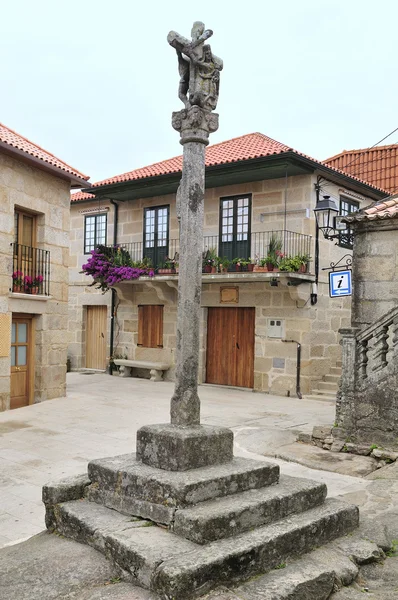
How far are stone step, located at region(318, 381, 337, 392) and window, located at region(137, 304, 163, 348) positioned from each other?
505 centimetres

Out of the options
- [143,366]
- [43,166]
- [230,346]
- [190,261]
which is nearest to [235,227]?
[230,346]

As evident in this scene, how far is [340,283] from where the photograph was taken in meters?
11.1

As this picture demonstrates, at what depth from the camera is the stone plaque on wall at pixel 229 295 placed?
14.7 metres

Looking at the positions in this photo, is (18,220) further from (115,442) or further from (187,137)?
(187,137)

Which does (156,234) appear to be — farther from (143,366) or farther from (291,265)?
(291,265)

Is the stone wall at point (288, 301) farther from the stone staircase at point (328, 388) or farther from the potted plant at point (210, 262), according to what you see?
the potted plant at point (210, 262)

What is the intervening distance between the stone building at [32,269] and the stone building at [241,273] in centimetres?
363

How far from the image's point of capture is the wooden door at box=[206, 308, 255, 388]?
14656 millimetres

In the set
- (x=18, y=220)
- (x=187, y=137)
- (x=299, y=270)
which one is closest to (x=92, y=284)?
(x=18, y=220)

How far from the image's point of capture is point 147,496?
376cm

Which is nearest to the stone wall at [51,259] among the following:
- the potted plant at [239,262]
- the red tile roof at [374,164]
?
the potted plant at [239,262]

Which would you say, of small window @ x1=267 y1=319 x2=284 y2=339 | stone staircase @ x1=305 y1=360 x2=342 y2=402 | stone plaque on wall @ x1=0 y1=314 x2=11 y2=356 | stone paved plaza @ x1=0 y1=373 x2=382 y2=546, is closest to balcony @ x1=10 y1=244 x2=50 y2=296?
stone plaque on wall @ x1=0 y1=314 x2=11 y2=356

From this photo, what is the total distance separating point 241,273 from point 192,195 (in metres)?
9.38

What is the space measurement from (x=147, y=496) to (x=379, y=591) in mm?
1522
